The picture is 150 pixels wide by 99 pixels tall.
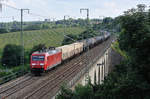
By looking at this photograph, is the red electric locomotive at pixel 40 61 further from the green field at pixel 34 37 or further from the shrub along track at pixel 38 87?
the green field at pixel 34 37

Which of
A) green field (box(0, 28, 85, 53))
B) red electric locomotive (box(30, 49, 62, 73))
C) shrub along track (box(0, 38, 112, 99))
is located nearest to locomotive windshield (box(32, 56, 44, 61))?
red electric locomotive (box(30, 49, 62, 73))

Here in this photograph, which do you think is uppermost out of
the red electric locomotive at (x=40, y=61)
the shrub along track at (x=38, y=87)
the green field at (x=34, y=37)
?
the green field at (x=34, y=37)

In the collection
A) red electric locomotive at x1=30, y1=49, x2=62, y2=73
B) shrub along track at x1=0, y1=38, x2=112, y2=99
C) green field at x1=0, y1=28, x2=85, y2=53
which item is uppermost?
green field at x1=0, y1=28, x2=85, y2=53

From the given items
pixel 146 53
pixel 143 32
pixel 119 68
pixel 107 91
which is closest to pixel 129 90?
pixel 107 91

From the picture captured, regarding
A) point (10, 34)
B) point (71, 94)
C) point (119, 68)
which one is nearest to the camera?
point (71, 94)

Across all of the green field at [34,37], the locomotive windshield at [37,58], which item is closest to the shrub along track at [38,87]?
the locomotive windshield at [37,58]

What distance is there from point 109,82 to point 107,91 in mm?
1095

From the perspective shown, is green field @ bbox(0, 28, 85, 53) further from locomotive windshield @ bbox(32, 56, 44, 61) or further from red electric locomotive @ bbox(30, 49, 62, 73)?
locomotive windshield @ bbox(32, 56, 44, 61)

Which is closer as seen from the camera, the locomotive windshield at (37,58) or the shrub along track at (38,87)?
the shrub along track at (38,87)

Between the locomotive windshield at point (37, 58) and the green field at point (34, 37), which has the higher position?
the green field at point (34, 37)

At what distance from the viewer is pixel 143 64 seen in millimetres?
14906

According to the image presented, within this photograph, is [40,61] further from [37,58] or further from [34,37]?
[34,37]

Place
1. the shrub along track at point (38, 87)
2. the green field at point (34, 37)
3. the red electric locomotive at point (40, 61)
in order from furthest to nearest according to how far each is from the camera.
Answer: the green field at point (34, 37)
the red electric locomotive at point (40, 61)
the shrub along track at point (38, 87)

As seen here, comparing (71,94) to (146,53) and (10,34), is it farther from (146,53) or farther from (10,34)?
(10,34)
